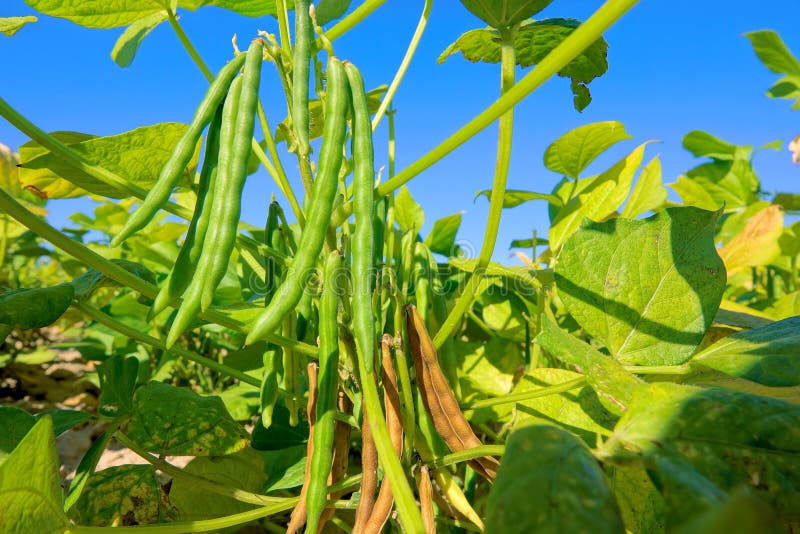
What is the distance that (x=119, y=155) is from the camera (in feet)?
3.16

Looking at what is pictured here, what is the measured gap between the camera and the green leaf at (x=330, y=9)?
3.10ft

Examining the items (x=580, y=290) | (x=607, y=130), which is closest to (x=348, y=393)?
(x=580, y=290)

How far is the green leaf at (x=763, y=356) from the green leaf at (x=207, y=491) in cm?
96

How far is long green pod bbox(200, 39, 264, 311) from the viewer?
67 centimetres

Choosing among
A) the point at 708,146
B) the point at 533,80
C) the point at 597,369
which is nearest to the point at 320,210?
the point at 533,80

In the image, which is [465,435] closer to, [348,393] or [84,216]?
[348,393]

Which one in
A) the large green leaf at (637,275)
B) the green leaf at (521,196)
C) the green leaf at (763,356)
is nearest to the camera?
the green leaf at (763,356)

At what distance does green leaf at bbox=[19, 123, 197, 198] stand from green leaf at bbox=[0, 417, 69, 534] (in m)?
0.45

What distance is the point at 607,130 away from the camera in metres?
1.42

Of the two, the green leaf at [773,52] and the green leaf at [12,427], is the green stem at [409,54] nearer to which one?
the green leaf at [12,427]


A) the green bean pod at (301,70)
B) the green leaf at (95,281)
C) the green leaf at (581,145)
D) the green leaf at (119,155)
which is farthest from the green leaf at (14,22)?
the green leaf at (581,145)

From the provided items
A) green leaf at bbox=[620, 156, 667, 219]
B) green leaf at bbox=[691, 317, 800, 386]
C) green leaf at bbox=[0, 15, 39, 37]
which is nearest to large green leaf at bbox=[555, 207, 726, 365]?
green leaf at bbox=[691, 317, 800, 386]

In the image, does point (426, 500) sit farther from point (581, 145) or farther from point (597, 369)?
point (581, 145)

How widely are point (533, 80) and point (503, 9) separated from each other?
232 mm
